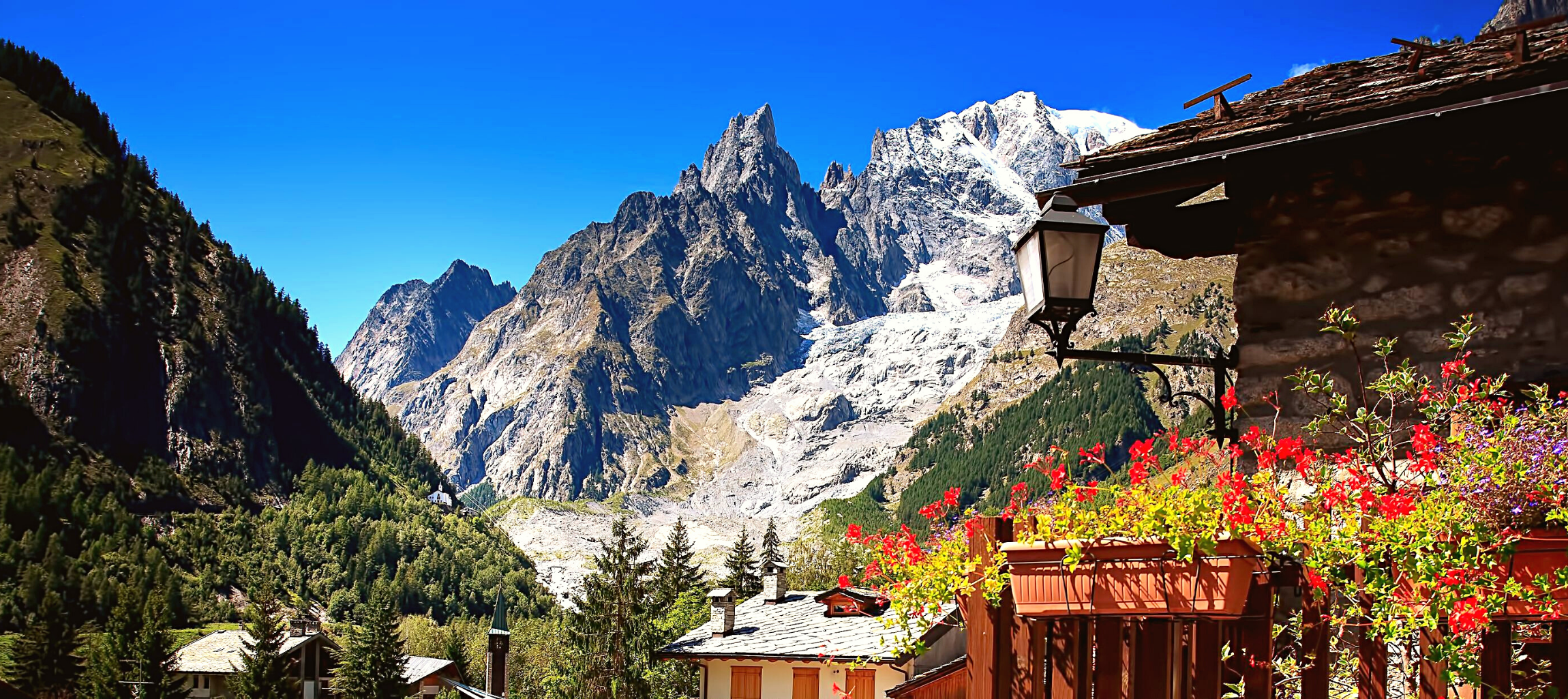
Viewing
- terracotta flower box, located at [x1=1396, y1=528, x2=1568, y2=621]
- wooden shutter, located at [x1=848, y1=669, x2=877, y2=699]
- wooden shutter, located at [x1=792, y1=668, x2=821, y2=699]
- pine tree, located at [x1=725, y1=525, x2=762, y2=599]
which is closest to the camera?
terracotta flower box, located at [x1=1396, y1=528, x2=1568, y2=621]

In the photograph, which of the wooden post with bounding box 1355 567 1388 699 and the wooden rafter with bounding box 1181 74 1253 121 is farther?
the wooden rafter with bounding box 1181 74 1253 121

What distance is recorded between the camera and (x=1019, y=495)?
3.77m

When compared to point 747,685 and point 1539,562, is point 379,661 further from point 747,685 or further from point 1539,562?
point 1539,562

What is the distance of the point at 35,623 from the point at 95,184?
89631 mm

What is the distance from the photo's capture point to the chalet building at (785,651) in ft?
96.0

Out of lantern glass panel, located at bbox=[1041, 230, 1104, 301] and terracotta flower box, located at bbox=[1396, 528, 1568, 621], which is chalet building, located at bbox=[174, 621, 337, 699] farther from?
terracotta flower box, located at bbox=[1396, 528, 1568, 621]

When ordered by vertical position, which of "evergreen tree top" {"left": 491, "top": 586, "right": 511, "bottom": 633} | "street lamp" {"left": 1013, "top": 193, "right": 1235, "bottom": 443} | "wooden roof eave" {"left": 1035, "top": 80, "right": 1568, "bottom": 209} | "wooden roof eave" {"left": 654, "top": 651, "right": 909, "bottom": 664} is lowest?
"evergreen tree top" {"left": 491, "top": 586, "right": 511, "bottom": 633}

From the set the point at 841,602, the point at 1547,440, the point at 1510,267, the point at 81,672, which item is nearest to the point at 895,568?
the point at 1547,440

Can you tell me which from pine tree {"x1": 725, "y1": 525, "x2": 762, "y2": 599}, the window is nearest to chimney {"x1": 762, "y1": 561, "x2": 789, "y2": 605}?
the window

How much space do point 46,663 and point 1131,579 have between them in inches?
2526

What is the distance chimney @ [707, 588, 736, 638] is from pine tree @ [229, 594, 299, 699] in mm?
25047

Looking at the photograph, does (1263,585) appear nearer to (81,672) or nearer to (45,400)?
(81,672)

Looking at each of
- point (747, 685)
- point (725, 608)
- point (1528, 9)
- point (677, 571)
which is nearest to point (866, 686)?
point (747, 685)

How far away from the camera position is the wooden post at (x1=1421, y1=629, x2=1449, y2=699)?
3.06 m
